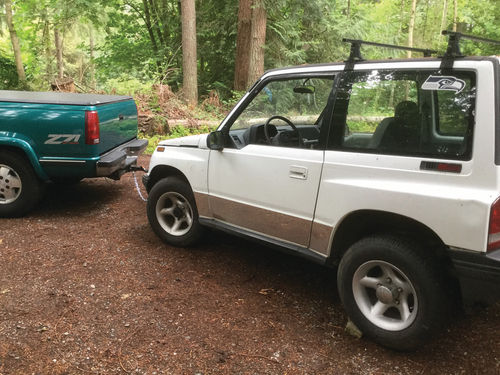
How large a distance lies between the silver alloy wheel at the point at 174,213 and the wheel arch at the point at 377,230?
1.86 meters

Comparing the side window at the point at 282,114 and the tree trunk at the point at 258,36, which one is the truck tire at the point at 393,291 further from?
the tree trunk at the point at 258,36

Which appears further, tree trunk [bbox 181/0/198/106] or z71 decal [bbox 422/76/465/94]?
tree trunk [bbox 181/0/198/106]

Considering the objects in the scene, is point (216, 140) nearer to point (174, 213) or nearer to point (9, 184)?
point (174, 213)

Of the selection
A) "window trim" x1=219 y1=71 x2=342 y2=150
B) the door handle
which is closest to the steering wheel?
"window trim" x1=219 y1=71 x2=342 y2=150

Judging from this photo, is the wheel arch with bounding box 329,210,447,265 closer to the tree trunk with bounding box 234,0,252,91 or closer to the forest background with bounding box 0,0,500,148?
the forest background with bounding box 0,0,500,148

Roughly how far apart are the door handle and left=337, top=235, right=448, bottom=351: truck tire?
0.66 m

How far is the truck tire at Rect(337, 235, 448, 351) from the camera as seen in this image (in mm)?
2561

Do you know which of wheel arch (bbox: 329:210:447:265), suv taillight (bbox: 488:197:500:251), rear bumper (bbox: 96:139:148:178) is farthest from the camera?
rear bumper (bbox: 96:139:148:178)

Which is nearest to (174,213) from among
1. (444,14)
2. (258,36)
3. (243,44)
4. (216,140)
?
(216,140)

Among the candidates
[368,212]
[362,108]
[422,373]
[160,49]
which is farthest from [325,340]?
[160,49]

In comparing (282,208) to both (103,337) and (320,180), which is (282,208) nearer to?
(320,180)

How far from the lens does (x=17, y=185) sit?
5129mm

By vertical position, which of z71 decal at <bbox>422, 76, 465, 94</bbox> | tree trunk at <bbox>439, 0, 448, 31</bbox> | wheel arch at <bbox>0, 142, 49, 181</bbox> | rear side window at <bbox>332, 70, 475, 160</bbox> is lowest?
wheel arch at <bbox>0, 142, 49, 181</bbox>

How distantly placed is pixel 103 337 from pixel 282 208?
1.67 metres
